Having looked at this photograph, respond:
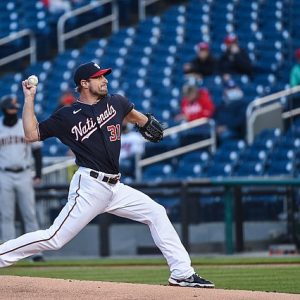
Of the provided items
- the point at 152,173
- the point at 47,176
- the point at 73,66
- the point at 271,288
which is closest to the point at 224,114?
the point at 152,173

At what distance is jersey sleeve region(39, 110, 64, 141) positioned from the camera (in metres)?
7.70

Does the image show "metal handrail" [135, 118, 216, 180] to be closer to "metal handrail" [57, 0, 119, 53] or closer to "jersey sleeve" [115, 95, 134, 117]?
"metal handrail" [57, 0, 119, 53]

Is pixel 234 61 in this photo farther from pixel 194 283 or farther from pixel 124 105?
pixel 194 283

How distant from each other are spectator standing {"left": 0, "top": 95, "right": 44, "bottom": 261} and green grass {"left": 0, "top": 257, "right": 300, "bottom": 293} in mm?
590

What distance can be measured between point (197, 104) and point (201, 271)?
20.1ft

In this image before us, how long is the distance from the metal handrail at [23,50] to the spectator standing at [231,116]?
5327 millimetres

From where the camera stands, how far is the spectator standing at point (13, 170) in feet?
39.2

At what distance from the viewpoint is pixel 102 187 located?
7.69 meters

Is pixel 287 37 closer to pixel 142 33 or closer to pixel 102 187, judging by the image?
pixel 142 33

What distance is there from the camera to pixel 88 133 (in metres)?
7.72

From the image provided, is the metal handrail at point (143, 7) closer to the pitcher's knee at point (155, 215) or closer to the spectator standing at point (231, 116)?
the spectator standing at point (231, 116)

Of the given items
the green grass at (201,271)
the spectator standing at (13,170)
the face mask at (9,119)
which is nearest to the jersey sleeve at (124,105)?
the green grass at (201,271)

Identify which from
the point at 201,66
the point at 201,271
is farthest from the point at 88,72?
the point at 201,66

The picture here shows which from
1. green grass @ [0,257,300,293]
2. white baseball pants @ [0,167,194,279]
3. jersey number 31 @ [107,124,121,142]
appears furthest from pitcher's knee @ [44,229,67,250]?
green grass @ [0,257,300,293]
